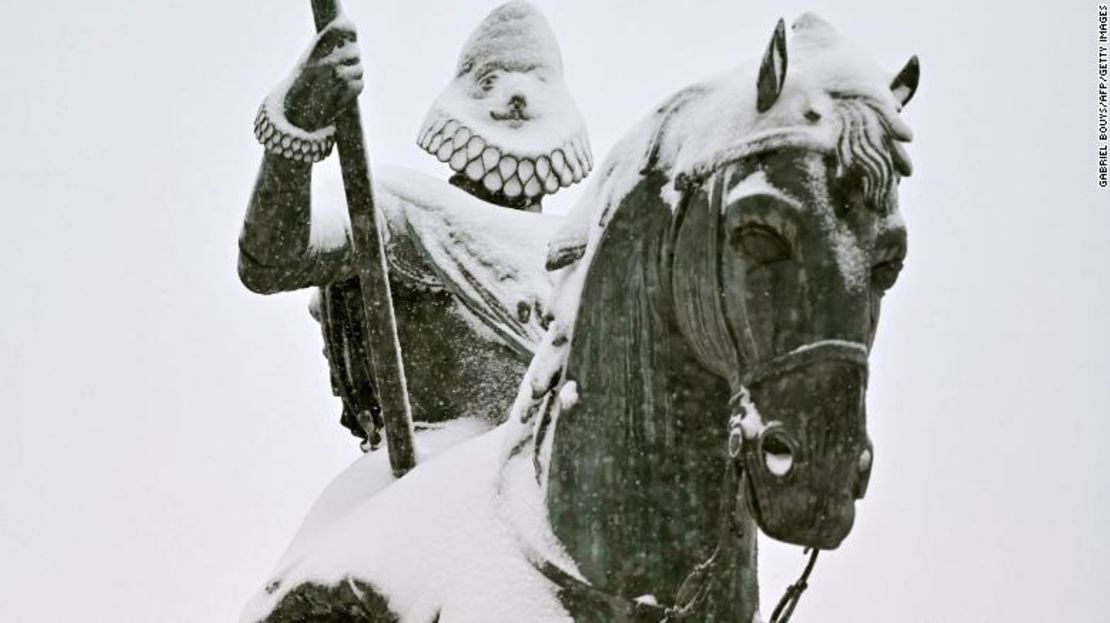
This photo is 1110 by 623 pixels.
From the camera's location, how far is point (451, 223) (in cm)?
526

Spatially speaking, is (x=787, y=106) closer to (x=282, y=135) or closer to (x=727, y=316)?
(x=727, y=316)

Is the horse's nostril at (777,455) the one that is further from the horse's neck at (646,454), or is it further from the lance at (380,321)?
the lance at (380,321)

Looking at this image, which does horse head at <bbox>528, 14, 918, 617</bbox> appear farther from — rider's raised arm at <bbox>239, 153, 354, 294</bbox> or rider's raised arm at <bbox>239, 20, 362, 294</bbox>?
rider's raised arm at <bbox>239, 153, 354, 294</bbox>

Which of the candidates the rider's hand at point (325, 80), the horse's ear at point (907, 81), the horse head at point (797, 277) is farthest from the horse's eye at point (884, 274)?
the rider's hand at point (325, 80)

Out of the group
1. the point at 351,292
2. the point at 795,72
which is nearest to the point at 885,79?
the point at 795,72

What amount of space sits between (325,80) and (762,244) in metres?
1.56

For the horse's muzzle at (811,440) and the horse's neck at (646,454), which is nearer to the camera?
the horse's muzzle at (811,440)

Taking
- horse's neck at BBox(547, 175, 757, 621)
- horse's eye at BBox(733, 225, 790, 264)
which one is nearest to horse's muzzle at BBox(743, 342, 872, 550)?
horse's eye at BBox(733, 225, 790, 264)

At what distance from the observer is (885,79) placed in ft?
11.8

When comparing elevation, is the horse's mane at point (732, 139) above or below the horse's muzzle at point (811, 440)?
above

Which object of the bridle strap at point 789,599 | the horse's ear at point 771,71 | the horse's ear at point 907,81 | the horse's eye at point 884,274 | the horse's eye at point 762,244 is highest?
the horse's ear at point 771,71

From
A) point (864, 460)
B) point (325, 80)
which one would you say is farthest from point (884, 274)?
point (325, 80)

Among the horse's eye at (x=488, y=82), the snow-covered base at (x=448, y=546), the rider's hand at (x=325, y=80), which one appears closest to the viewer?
the snow-covered base at (x=448, y=546)

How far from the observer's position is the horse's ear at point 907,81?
374 cm
